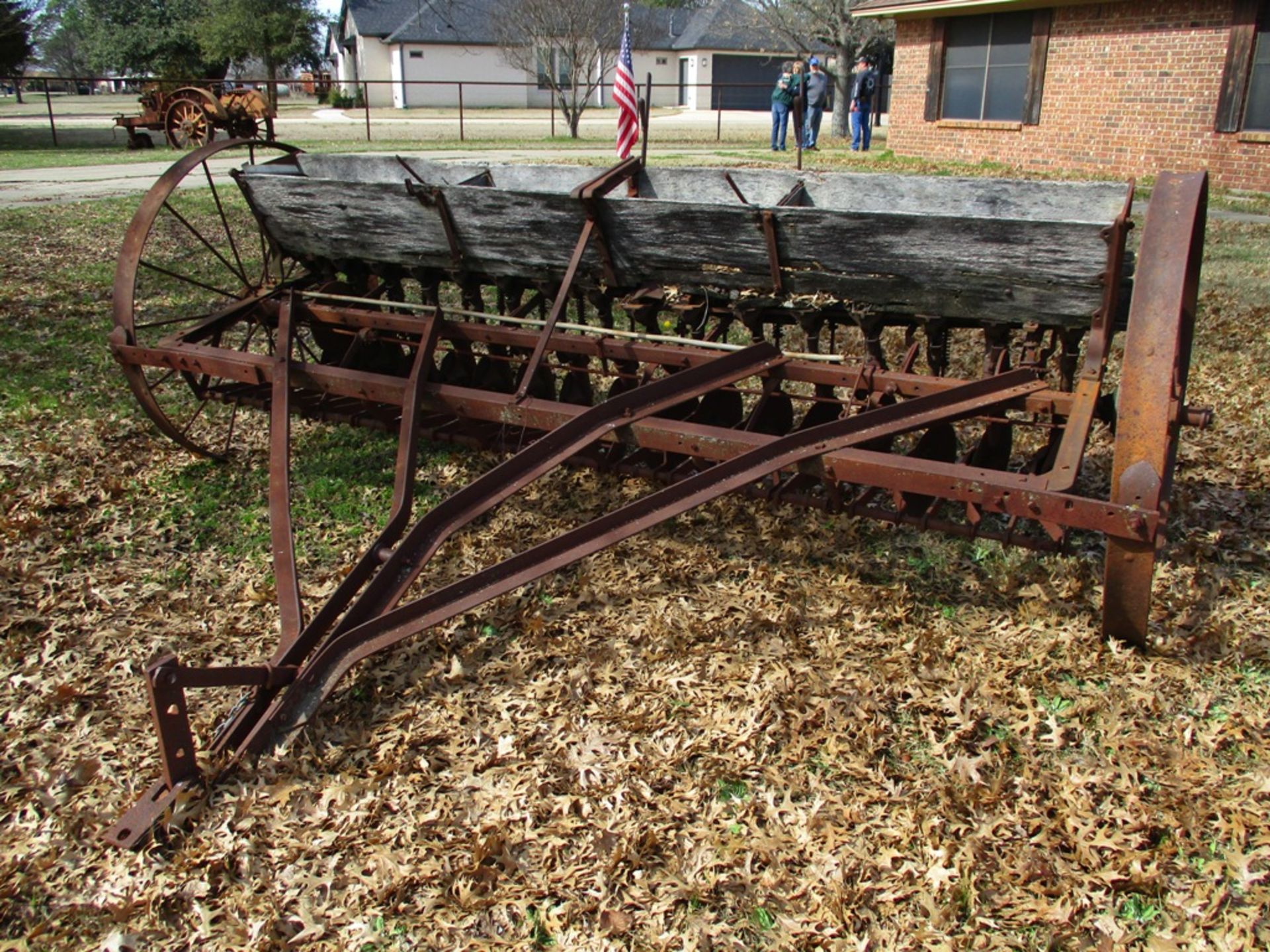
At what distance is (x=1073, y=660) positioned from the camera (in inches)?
138

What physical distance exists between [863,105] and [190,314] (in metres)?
16.4

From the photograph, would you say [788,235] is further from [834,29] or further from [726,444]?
[834,29]

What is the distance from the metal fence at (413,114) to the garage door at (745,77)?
19cm

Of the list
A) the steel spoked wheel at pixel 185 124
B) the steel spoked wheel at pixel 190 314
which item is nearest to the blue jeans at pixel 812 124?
the steel spoked wheel at pixel 185 124

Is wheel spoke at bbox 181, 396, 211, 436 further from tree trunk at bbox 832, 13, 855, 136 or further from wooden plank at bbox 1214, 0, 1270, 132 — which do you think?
tree trunk at bbox 832, 13, 855, 136

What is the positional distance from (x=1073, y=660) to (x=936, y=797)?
91 centimetres

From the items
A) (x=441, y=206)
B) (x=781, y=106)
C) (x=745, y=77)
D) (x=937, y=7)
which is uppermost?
(x=745, y=77)

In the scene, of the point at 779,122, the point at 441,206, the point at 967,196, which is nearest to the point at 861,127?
the point at 779,122

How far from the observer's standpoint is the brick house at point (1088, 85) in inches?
539

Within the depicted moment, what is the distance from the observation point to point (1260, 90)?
13469mm

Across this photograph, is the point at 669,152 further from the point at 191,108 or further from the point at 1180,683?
the point at 1180,683

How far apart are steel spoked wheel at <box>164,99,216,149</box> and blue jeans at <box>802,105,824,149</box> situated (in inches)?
443

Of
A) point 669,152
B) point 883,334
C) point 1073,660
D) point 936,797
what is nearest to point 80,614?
point 936,797

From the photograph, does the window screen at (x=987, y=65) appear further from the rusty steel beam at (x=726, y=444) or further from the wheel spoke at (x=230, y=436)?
the wheel spoke at (x=230, y=436)
